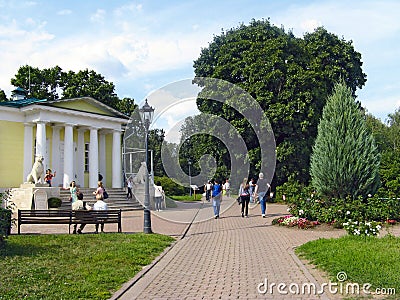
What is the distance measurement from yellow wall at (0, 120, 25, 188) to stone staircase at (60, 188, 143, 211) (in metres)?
3.73

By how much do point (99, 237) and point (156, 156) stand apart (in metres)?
42.3

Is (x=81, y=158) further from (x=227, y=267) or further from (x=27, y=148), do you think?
(x=227, y=267)

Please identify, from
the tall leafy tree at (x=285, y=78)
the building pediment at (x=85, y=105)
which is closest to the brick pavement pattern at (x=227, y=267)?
the building pediment at (x=85, y=105)

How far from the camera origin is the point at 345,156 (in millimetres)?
16547

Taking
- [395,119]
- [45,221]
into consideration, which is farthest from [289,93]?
[395,119]

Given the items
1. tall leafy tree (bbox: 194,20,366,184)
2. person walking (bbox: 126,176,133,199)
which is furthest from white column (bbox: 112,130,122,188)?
tall leafy tree (bbox: 194,20,366,184)

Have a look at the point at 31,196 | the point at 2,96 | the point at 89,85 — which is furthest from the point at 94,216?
the point at 89,85

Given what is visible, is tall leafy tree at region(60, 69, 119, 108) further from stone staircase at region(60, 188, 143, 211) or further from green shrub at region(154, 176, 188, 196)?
stone staircase at region(60, 188, 143, 211)

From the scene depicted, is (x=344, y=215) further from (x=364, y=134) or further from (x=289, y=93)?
(x=289, y=93)

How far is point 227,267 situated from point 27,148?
22.5 m

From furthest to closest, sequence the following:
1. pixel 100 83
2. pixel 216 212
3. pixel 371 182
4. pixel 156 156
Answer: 1. pixel 156 156
2. pixel 100 83
3. pixel 216 212
4. pixel 371 182

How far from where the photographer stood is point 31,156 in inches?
1112

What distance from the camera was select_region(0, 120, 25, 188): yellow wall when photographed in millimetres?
27453

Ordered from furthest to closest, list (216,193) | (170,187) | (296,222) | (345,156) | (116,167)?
(170,187), (116,167), (216,193), (345,156), (296,222)
